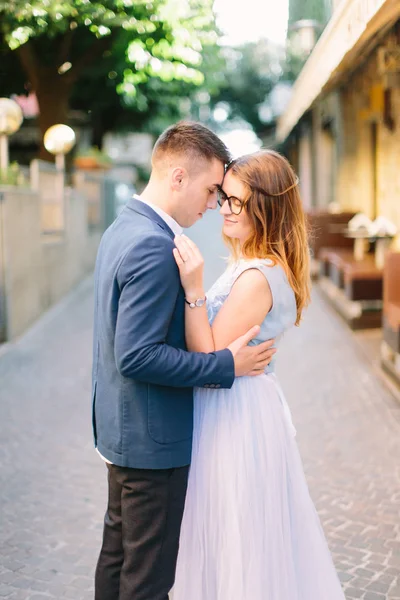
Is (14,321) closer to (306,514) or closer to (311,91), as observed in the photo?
(311,91)

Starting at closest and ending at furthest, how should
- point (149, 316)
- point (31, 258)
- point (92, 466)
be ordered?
point (149, 316)
point (92, 466)
point (31, 258)

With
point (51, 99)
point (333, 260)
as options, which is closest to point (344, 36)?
point (333, 260)

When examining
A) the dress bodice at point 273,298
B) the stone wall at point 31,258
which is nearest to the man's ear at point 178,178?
the dress bodice at point 273,298

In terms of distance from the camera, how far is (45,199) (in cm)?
1267

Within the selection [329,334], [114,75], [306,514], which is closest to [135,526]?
[306,514]

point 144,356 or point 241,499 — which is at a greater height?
point 144,356

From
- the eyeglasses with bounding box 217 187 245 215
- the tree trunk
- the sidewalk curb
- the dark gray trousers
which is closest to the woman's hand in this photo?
the eyeglasses with bounding box 217 187 245 215

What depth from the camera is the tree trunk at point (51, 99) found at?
54.4 feet

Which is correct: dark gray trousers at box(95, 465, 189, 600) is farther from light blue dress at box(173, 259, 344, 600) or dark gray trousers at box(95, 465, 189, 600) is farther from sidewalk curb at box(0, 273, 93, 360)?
sidewalk curb at box(0, 273, 93, 360)

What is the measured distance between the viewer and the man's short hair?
2.37 metres

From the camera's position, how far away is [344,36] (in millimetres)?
8422

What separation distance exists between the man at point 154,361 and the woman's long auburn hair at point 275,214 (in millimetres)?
109

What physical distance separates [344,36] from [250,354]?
670 cm

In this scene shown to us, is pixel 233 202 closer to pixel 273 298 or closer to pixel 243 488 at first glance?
pixel 273 298
